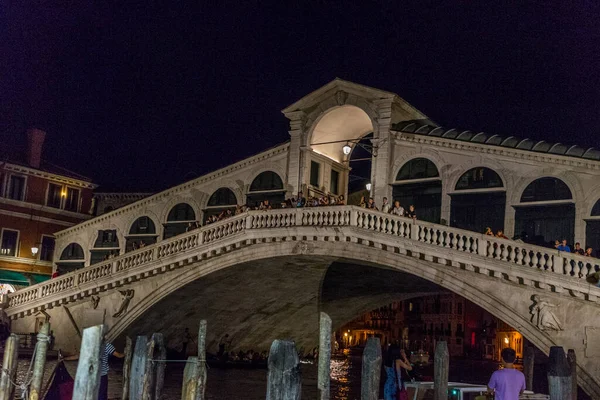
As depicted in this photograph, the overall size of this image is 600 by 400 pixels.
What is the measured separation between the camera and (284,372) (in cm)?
833

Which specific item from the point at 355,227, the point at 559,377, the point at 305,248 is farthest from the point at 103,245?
the point at 559,377

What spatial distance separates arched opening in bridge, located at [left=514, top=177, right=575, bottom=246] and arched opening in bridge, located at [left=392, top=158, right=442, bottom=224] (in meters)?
2.52

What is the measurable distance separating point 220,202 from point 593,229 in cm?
1241

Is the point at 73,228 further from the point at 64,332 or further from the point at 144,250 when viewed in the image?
the point at 144,250

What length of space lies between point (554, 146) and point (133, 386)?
1312 cm

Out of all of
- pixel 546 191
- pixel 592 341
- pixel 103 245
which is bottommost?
pixel 592 341

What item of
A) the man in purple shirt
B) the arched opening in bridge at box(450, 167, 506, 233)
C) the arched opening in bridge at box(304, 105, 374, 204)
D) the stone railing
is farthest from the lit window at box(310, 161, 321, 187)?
the man in purple shirt

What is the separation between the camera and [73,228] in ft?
96.9

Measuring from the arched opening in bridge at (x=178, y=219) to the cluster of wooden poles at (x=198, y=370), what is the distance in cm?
1284

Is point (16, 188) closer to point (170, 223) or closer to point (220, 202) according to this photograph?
point (170, 223)

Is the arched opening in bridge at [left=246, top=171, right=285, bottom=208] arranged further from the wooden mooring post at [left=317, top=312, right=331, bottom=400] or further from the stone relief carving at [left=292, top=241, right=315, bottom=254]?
the wooden mooring post at [left=317, top=312, right=331, bottom=400]

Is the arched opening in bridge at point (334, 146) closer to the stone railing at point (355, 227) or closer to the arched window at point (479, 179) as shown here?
the arched window at point (479, 179)

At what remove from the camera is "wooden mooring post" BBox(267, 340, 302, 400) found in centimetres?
834

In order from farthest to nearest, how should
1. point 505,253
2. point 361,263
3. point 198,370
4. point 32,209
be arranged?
point 32,209 < point 361,263 < point 505,253 < point 198,370
